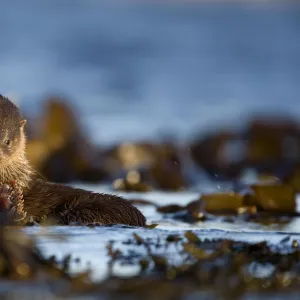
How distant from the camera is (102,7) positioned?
121ft

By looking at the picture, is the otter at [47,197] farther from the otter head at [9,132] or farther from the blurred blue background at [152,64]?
the blurred blue background at [152,64]

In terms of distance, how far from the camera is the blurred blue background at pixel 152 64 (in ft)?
52.5

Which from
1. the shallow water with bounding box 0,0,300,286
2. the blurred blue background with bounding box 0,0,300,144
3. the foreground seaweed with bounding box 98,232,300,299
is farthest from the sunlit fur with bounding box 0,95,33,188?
the blurred blue background with bounding box 0,0,300,144

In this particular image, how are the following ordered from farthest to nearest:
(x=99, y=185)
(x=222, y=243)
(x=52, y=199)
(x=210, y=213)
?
(x=99, y=185), (x=210, y=213), (x=52, y=199), (x=222, y=243)

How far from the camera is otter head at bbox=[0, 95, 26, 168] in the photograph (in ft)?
17.3

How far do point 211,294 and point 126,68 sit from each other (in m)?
18.8

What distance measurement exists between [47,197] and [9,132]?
46cm

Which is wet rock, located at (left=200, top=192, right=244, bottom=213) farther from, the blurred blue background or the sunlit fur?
the blurred blue background

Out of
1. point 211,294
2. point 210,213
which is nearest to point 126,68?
point 210,213

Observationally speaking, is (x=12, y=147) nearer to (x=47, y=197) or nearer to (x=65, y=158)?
(x=47, y=197)

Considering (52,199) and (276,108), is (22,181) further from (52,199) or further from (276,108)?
(276,108)

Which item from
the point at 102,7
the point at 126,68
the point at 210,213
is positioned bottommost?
the point at 210,213

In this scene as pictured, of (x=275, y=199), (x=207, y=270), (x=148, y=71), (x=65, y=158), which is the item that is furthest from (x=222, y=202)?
(x=148, y=71)

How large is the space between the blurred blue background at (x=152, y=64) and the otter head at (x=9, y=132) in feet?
13.8
